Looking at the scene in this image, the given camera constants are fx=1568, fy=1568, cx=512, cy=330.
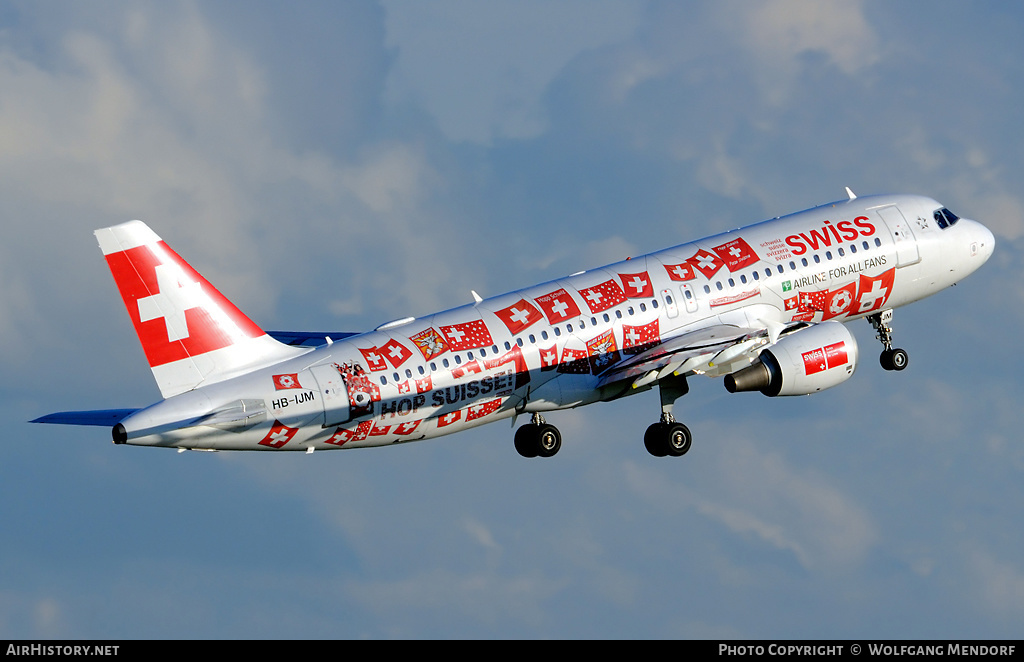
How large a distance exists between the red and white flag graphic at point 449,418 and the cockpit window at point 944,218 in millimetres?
20717

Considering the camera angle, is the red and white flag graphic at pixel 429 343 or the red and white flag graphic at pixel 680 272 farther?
the red and white flag graphic at pixel 680 272

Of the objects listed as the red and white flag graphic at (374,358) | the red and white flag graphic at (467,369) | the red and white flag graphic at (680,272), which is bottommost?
the red and white flag graphic at (467,369)

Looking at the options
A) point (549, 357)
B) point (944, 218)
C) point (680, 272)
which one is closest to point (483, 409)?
point (549, 357)

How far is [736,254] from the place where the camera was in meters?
53.8

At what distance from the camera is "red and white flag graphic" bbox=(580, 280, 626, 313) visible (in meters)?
51.2

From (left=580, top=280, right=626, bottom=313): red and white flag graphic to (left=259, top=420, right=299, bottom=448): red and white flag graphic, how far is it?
35.2 ft

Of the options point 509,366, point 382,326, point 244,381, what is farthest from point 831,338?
point 244,381

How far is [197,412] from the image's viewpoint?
4522 cm

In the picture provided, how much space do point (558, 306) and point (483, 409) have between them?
4.17 meters

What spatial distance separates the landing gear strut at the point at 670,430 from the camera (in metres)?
52.6

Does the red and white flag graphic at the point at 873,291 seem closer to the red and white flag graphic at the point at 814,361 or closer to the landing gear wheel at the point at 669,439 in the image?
the red and white flag graphic at the point at 814,361

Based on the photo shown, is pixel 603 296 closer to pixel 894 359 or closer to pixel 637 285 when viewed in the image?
pixel 637 285

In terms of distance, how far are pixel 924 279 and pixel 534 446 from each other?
15970 millimetres

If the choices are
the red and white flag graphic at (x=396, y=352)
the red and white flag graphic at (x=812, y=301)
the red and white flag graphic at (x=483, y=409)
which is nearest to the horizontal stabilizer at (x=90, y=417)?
the red and white flag graphic at (x=396, y=352)
